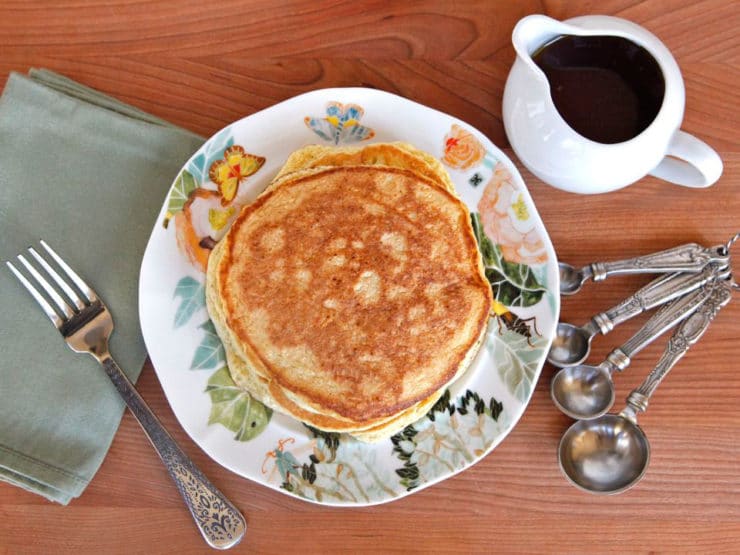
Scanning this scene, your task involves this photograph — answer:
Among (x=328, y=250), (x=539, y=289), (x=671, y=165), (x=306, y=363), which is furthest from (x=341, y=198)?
(x=671, y=165)

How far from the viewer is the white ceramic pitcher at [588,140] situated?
109cm

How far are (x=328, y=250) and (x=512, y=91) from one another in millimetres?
427

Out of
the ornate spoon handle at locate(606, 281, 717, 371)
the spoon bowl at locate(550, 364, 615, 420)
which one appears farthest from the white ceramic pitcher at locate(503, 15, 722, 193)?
the spoon bowl at locate(550, 364, 615, 420)

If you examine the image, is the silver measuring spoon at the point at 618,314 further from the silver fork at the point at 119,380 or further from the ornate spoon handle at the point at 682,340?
the silver fork at the point at 119,380

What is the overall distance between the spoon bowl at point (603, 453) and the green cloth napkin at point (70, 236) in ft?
2.76

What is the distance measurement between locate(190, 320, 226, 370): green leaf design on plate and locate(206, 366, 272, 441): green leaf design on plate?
2 centimetres

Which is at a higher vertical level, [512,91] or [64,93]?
[64,93]

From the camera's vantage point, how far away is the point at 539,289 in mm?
1226

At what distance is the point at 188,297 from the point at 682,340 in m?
0.94

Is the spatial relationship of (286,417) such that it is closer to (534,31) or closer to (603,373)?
(603,373)

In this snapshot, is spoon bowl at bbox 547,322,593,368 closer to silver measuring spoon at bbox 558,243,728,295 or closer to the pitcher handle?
silver measuring spoon at bbox 558,243,728,295

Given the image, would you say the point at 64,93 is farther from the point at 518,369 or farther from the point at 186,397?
the point at 518,369

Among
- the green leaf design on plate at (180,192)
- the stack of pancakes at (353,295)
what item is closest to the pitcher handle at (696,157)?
the stack of pancakes at (353,295)

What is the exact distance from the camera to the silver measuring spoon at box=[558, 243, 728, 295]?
1.29m
